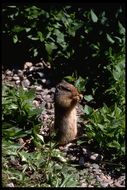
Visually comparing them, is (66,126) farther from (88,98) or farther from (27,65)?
(27,65)

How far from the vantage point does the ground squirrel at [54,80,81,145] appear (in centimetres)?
550

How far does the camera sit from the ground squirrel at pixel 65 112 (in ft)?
18.1

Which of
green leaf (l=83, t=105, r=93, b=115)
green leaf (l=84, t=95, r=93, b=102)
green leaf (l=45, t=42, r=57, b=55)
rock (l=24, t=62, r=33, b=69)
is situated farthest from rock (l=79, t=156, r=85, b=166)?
rock (l=24, t=62, r=33, b=69)

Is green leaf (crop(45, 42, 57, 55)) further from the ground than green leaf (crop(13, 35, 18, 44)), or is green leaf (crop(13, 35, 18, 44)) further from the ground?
green leaf (crop(13, 35, 18, 44))

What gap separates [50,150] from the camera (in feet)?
18.0

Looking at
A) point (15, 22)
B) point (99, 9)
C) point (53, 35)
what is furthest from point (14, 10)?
point (99, 9)

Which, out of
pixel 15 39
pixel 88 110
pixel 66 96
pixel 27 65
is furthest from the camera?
pixel 27 65

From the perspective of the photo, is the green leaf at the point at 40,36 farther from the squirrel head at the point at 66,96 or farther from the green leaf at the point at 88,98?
the squirrel head at the point at 66,96

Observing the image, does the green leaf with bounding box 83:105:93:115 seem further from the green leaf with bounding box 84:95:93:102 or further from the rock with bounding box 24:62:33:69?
the rock with bounding box 24:62:33:69

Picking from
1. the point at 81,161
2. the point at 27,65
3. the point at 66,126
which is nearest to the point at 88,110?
the point at 66,126

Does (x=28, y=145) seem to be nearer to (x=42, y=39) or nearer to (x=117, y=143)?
(x=117, y=143)

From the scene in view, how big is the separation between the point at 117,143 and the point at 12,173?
1.08 metres

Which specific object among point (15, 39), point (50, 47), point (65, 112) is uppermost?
point (15, 39)

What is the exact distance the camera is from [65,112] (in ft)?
18.4
